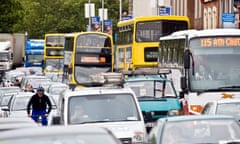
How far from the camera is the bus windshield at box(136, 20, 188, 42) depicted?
39000mm

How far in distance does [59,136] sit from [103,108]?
7.84 metres

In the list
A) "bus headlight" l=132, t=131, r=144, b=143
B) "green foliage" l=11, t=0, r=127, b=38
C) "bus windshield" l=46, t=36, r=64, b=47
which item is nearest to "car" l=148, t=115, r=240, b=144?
"bus headlight" l=132, t=131, r=144, b=143

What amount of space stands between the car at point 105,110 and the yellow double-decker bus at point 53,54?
46058mm

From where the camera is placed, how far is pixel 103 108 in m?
17.8

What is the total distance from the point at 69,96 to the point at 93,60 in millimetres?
25178

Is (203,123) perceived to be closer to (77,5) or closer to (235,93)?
(235,93)

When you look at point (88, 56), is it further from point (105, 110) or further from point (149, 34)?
point (105, 110)

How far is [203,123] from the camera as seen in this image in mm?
13625

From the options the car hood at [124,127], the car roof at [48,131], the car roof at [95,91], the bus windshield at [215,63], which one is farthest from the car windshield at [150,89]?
the car roof at [48,131]

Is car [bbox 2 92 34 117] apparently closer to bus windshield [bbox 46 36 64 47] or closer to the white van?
the white van

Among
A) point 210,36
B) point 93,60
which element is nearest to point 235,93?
point 210,36

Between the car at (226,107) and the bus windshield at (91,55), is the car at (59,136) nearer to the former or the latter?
the car at (226,107)

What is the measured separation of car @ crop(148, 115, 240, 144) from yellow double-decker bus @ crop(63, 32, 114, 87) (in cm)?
2859

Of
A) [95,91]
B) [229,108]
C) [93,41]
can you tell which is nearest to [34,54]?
[93,41]
